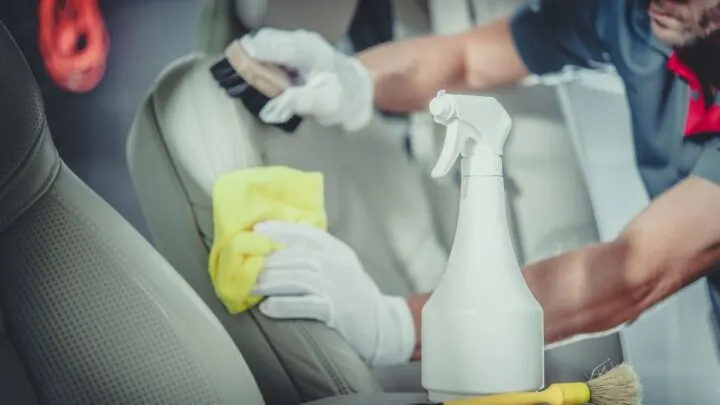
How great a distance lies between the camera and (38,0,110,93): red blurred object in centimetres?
108

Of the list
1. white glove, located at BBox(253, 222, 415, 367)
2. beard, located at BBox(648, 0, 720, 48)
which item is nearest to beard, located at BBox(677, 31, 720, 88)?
beard, located at BBox(648, 0, 720, 48)

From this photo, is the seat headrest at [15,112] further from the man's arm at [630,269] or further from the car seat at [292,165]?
the man's arm at [630,269]

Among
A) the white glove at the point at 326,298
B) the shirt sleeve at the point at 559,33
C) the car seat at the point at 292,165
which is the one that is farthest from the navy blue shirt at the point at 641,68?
the white glove at the point at 326,298

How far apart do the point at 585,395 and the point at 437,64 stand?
1.52ft

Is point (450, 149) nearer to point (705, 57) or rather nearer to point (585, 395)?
point (585, 395)

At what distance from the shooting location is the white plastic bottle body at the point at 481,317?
0.80 m

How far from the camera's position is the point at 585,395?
782 mm

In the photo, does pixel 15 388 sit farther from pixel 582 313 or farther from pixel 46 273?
pixel 582 313

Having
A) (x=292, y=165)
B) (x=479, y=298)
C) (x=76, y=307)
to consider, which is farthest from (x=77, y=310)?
(x=479, y=298)

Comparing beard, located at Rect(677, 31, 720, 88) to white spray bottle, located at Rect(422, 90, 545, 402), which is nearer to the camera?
white spray bottle, located at Rect(422, 90, 545, 402)

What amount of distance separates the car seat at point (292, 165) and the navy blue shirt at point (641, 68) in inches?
4.2

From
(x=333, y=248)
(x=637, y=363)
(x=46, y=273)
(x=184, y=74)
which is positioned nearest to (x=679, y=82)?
(x=637, y=363)

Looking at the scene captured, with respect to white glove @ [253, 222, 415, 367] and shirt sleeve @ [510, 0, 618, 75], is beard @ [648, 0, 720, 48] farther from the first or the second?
white glove @ [253, 222, 415, 367]

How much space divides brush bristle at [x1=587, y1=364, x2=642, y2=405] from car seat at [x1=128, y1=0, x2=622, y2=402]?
0.62ft
